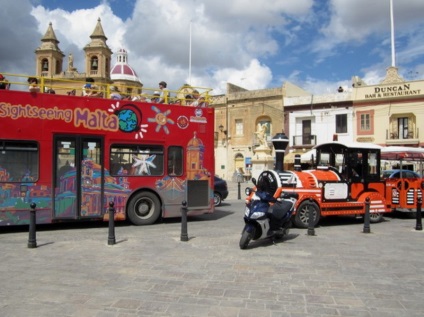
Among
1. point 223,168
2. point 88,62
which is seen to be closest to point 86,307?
point 223,168

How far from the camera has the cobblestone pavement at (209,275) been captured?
486 centimetres

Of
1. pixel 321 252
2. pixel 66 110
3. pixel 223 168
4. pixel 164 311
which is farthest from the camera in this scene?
pixel 223 168

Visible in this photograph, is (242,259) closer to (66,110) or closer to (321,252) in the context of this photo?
(321,252)

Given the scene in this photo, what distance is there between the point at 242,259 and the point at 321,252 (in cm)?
170

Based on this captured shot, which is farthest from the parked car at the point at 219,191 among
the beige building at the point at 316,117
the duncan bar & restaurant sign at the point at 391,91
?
the duncan bar & restaurant sign at the point at 391,91

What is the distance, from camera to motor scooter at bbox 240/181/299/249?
26.6 feet

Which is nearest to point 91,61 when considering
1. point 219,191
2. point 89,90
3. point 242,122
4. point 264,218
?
point 242,122

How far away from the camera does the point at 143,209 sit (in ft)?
37.1

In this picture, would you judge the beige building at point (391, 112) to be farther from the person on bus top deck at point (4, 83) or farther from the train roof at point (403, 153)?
the person on bus top deck at point (4, 83)

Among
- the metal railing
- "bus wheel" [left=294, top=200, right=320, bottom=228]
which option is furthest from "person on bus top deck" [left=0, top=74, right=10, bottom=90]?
"bus wheel" [left=294, top=200, right=320, bottom=228]

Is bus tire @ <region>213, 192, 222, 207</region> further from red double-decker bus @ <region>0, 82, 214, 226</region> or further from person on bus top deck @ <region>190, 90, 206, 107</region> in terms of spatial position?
person on bus top deck @ <region>190, 90, 206, 107</region>

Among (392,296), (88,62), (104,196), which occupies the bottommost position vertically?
(392,296)

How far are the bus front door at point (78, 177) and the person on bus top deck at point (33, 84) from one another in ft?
4.17

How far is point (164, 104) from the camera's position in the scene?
11.6 m
